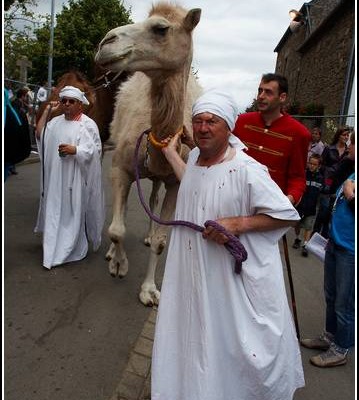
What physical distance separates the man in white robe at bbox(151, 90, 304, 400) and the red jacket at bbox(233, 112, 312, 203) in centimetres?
119

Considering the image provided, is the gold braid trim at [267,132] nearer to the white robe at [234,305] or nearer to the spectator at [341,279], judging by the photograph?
the spectator at [341,279]

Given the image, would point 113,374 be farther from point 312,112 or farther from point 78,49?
point 78,49

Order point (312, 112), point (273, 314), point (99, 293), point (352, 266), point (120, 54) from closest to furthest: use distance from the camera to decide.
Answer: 1. point (273, 314)
2. point (120, 54)
3. point (352, 266)
4. point (99, 293)
5. point (312, 112)

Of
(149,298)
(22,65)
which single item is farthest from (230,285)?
(22,65)

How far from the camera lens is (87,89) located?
5.84 m

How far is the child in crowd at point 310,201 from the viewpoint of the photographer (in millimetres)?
6586

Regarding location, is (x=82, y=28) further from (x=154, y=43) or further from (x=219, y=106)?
(x=219, y=106)

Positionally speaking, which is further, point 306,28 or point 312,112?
point 306,28

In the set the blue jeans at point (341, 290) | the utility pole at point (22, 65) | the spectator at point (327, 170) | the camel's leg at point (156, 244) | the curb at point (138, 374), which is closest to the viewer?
the curb at point (138, 374)

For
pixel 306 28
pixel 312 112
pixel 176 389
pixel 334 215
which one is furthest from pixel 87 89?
pixel 306 28

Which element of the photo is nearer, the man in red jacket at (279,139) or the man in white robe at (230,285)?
the man in white robe at (230,285)

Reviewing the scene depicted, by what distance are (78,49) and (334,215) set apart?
27.9 meters

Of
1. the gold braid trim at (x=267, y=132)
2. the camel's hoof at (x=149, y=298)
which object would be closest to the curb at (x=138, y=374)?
the camel's hoof at (x=149, y=298)

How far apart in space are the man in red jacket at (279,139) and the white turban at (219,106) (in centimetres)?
121
